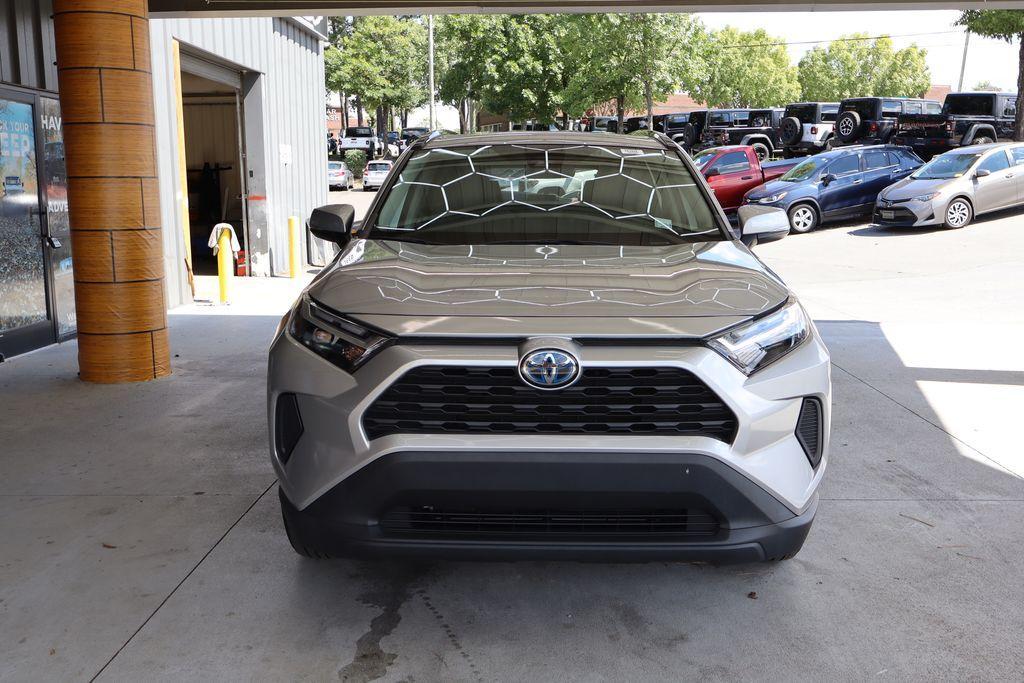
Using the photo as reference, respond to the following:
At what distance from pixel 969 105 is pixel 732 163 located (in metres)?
7.10

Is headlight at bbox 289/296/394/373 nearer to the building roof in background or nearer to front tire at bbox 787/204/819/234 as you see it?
front tire at bbox 787/204/819/234

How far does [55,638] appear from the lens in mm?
3223

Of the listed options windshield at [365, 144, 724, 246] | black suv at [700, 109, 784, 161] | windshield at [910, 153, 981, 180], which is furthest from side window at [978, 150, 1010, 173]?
windshield at [365, 144, 724, 246]

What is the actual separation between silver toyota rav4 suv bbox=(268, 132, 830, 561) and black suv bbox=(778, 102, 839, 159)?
84.7 feet

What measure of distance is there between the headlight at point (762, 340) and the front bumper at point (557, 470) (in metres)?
0.04

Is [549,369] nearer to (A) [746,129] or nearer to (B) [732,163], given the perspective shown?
(B) [732,163]

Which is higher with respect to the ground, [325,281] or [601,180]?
[601,180]

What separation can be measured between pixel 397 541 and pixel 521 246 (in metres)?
1.47

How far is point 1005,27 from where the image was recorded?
23016 mm

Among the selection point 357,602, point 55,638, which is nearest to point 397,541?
point 357,602

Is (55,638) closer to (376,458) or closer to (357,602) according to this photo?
(357,602)

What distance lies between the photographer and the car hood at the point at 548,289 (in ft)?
9.50

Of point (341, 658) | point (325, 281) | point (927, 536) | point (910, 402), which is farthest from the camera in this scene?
point (910, 402)

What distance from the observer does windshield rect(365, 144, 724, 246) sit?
13.5 feet
